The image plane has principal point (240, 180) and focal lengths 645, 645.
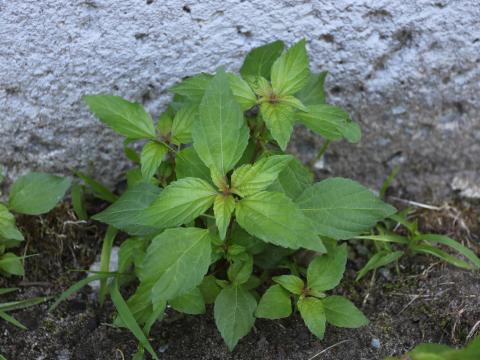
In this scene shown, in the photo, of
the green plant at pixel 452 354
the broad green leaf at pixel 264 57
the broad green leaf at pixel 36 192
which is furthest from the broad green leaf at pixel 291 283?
the broad green leaf at pixel 36 192

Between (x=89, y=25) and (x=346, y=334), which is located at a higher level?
(x=89, y=25)

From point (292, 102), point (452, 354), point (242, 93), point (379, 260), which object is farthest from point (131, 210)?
point (452, 354)

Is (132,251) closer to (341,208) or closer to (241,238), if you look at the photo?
(241,238)

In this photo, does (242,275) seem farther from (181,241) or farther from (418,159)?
(418,159)

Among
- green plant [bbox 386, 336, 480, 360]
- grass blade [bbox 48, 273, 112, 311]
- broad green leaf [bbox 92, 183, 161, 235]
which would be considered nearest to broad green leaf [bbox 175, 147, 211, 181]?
broad green leaf [bbox 92, 183, 161, 235]

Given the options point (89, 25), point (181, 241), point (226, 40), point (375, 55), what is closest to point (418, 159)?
point (375, 55)

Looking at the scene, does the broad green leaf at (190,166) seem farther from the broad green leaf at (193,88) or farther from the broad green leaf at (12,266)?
the broad green leaf at (12,266)
